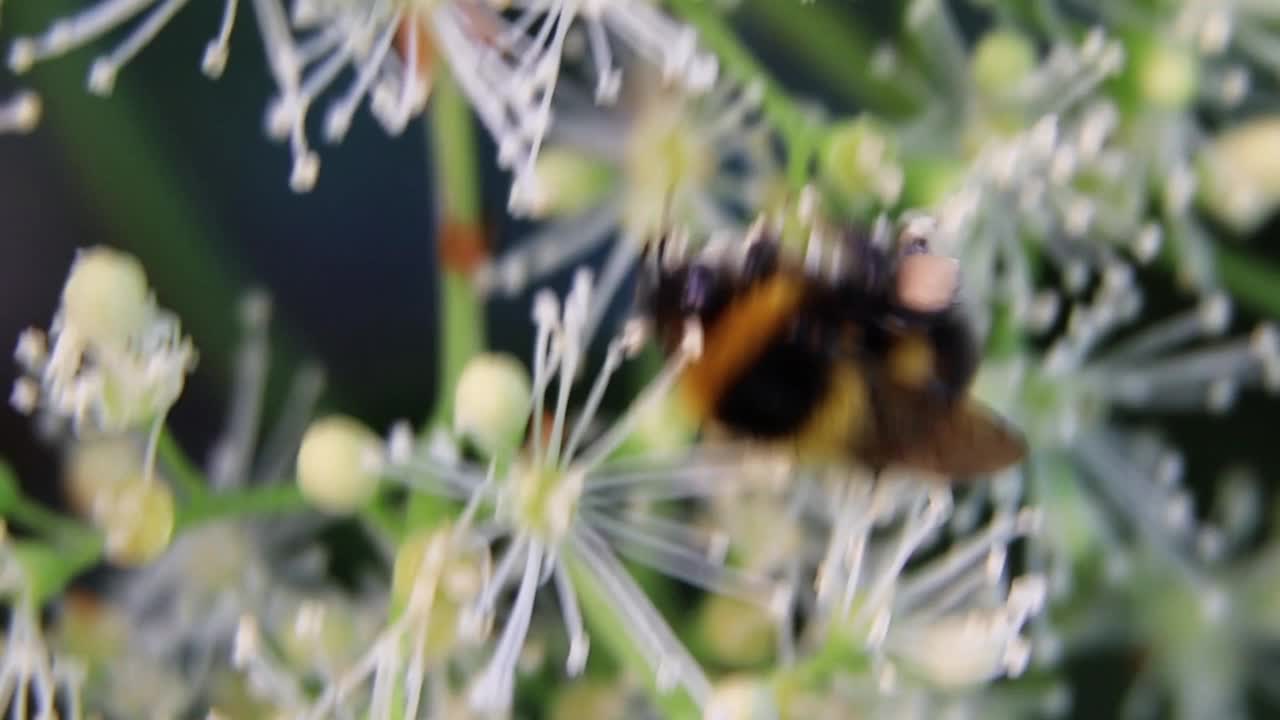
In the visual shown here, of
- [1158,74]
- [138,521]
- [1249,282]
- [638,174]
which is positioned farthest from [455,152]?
[1249,282]

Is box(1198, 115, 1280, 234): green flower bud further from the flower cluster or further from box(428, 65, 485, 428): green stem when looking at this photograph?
box(428, 65, 485, 428): green stem

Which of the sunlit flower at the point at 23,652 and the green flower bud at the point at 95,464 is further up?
the sunlit flower at the point at 23,652

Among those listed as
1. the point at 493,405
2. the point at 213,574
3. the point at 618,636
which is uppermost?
the point at 493,405

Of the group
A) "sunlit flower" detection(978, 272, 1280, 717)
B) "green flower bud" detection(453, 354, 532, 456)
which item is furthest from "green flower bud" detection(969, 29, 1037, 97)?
"green flower bud" detection(453, 354, 532, 456)

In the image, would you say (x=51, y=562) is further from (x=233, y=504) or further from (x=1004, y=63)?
(x=1004, y=63)

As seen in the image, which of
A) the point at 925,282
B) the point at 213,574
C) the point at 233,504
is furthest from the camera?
the point at 213,574

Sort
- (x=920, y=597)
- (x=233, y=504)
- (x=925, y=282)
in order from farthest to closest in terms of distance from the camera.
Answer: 1. (x=920, y=597)
2. (x=233, y=504)
3. (x=925, y=282)

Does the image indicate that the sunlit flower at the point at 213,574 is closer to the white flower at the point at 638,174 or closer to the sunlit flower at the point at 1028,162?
the white flower at the point at 638,174

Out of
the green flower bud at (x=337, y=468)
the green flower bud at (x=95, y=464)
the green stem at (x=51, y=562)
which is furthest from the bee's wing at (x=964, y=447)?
the green flower bud at (x=95, y=464)

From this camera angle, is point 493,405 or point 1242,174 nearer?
point 493,405
